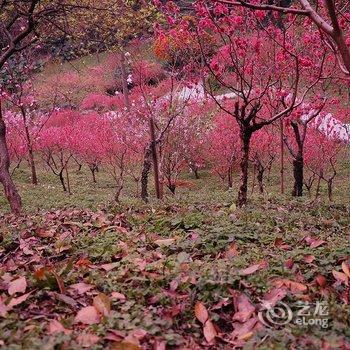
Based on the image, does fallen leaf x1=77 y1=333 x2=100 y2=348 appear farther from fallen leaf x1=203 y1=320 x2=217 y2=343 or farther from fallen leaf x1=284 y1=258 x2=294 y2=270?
fallen leaf x1=284 y1=258 x2=294 y2=270

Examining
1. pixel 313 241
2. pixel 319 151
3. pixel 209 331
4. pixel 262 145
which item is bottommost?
pixel 209 331

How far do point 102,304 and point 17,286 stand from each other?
0.89 m

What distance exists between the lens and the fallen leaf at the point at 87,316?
351 cm

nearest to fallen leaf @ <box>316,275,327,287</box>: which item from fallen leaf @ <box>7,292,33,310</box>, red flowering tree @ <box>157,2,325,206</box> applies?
fallen leaf @ <box>7,292,33,310</box>

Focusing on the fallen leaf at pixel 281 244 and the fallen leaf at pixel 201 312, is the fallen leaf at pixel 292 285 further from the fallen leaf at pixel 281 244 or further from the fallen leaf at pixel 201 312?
the fallen leaf at pixel 281 244

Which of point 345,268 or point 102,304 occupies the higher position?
point 345,268

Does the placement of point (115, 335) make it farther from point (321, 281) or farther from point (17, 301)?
point (321, 281)

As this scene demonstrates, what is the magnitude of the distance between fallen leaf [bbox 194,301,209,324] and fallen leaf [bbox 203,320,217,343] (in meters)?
0.07

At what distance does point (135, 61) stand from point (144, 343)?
1542 cm

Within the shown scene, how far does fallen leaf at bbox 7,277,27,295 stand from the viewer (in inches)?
158

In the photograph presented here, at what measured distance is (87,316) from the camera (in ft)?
11.7

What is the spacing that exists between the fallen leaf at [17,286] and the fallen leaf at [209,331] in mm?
1670

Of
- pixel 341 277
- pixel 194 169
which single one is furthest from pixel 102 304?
pixel 194 169

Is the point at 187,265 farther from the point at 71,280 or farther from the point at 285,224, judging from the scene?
the point at 285,224
